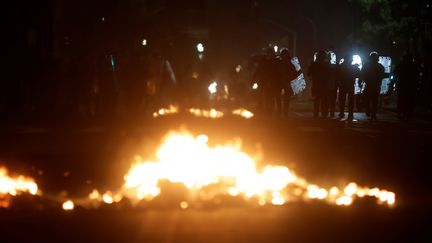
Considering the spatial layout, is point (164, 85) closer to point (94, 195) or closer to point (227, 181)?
point (227, 181)

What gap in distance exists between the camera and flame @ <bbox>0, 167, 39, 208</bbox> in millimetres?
9055

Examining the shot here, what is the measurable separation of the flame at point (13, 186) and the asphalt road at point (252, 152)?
0.64ft

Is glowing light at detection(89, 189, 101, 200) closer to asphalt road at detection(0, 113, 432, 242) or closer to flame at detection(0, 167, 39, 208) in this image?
asphalt road at detection(0, 113, 432, 242)

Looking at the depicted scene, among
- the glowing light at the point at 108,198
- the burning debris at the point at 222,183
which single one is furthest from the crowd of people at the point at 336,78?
the glowing light at the point at 108,198

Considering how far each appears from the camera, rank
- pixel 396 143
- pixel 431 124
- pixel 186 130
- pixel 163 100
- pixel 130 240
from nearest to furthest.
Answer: pixel 130 240
pixel 396 143
pixel 186 130
pixel 431 124
pixel 163 100

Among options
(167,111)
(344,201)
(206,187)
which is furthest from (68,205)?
(167,111)

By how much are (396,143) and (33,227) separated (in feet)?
34.3

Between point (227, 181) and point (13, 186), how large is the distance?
2516 mm

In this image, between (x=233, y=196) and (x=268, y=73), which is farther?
(x=268, y=73)

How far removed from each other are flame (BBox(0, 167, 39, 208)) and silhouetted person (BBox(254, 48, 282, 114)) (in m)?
13.2

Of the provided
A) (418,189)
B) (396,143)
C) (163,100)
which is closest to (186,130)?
(396,143)

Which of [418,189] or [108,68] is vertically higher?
[108,68]

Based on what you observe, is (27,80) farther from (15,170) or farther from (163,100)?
(15,170)

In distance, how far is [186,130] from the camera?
60.6ft
